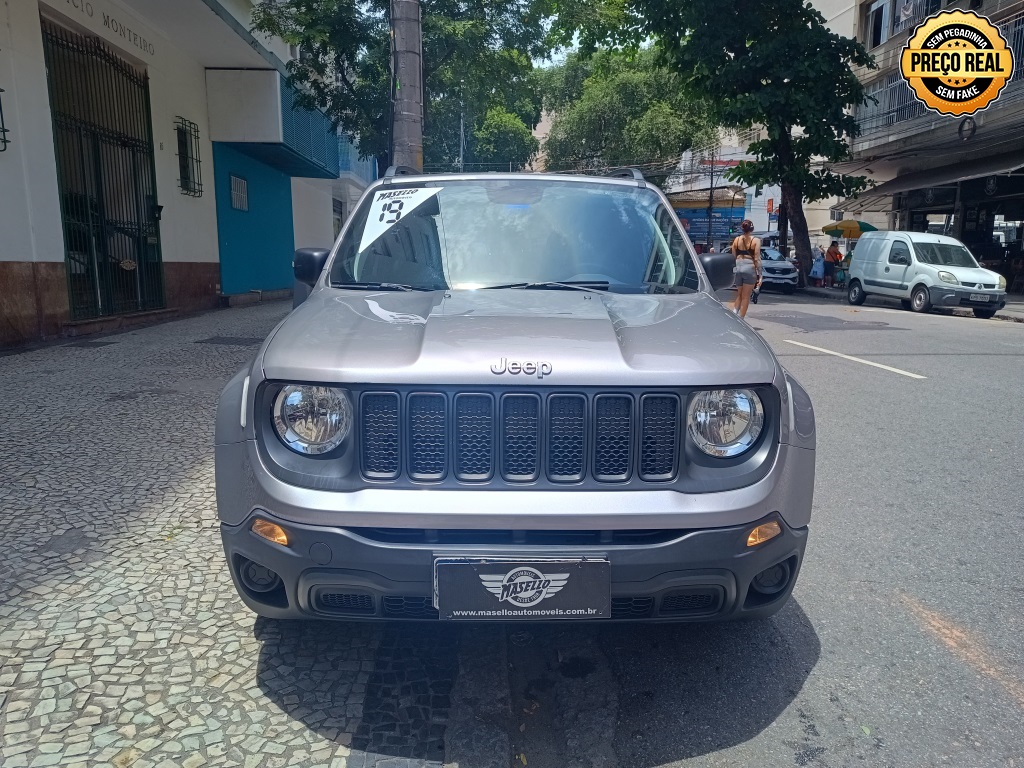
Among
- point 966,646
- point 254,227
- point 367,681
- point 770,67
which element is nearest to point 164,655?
point 367,681

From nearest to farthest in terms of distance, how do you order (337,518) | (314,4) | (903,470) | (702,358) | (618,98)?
(337,518) → (702,358) → (903,470) → (314,4) → (618,98)

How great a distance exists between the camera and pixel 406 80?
26.7 feet

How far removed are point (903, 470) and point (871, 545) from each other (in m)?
1.44

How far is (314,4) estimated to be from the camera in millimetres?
14609

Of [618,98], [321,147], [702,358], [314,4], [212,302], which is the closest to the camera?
[702,358]

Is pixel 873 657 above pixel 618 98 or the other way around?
the other way around

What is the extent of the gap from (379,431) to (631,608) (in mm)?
903

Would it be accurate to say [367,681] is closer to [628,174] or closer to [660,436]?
[660,436]

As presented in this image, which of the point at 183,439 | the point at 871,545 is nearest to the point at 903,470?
the point at 871,545

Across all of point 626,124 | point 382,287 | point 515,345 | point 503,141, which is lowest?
point 515,345

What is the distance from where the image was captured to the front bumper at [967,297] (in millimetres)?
16062

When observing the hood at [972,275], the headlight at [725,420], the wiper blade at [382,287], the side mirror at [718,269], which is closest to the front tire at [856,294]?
the hood at [972,275]

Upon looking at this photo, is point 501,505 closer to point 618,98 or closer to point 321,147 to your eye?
point 321,147

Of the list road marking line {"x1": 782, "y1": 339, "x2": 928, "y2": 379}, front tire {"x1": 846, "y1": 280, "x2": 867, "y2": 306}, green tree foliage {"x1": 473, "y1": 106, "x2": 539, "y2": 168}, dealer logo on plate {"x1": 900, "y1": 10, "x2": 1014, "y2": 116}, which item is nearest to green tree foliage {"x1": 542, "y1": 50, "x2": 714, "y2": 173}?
green tree foliage {"x1": 473, "y1": 106, "x2": 539, "y2": 168}
